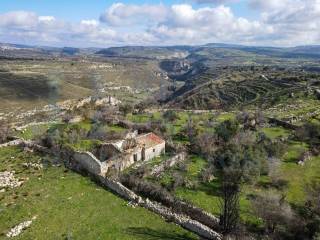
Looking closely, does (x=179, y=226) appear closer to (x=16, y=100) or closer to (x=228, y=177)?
(x=228, y=177)

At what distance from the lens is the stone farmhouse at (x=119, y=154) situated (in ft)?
104

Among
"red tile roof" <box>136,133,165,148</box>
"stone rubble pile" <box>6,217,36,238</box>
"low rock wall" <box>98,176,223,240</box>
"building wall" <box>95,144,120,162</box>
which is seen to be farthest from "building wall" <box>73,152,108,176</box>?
"stone rubble pile" <box>6,217,36,238</box>

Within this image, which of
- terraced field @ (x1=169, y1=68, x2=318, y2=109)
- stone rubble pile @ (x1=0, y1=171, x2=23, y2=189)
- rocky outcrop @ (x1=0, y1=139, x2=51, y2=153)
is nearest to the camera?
stone rubble pile @ (x1=0, y1=171, x2=23, y2=189)

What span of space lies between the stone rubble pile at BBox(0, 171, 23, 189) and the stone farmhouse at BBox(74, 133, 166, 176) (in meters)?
5.30

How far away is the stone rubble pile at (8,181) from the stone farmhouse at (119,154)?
17.4 ft

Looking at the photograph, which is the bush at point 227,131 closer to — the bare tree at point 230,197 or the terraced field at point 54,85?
the bare tree at point 230,197

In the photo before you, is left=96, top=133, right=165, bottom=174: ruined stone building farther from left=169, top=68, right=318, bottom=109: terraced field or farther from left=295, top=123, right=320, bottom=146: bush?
left=169, top=68, right=318, bottom=109: terraced field

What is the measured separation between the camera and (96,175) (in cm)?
3106

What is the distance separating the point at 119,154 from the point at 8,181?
29.4 feet

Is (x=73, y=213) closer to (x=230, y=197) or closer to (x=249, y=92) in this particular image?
(x=230, y=197)

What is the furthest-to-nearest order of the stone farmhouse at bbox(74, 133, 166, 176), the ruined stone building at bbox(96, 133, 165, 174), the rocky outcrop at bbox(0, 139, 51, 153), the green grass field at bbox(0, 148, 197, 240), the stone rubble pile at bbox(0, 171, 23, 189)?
1. the rocky outcrop at bbox(0, 139, 51, 153)
2. the ruined stone building at bbox(96, 133, 165, 174)
3. the stone farmhouse at bbox(74, 133, 166, 176)
4. the stone rubble pile at bbox(0, 171, 23, 189)
5. the green grass field at bbox(0, 148, 197, 240)

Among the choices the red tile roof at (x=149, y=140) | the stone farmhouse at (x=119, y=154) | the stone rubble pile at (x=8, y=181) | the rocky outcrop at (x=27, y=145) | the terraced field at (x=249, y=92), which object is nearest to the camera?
the stone rubble pile at (x=8, y=181)

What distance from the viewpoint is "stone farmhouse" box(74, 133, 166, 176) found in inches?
1247

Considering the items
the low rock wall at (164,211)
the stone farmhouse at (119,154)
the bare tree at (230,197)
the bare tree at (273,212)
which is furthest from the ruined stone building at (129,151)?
the bare tree at (273,212)
